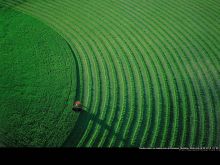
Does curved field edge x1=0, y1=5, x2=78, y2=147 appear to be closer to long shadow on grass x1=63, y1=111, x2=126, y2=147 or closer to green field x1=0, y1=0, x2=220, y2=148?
green field x1=0, y1=0, x2=220, y2=148

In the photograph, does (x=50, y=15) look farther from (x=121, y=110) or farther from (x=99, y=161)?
(x=99, y=161)

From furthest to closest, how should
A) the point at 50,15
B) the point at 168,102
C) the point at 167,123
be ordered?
the point at 50,15, the point at 168,102, the point at 167,123

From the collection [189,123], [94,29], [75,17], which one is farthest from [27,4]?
[189,123]

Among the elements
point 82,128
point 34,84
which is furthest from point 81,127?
point 34,84

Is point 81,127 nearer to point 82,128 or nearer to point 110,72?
point 82,128

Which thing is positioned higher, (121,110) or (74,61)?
(74,61)

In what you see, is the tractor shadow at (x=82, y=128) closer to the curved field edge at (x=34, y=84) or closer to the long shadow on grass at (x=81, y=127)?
the long shadow on grass at (x=81, y=127)
